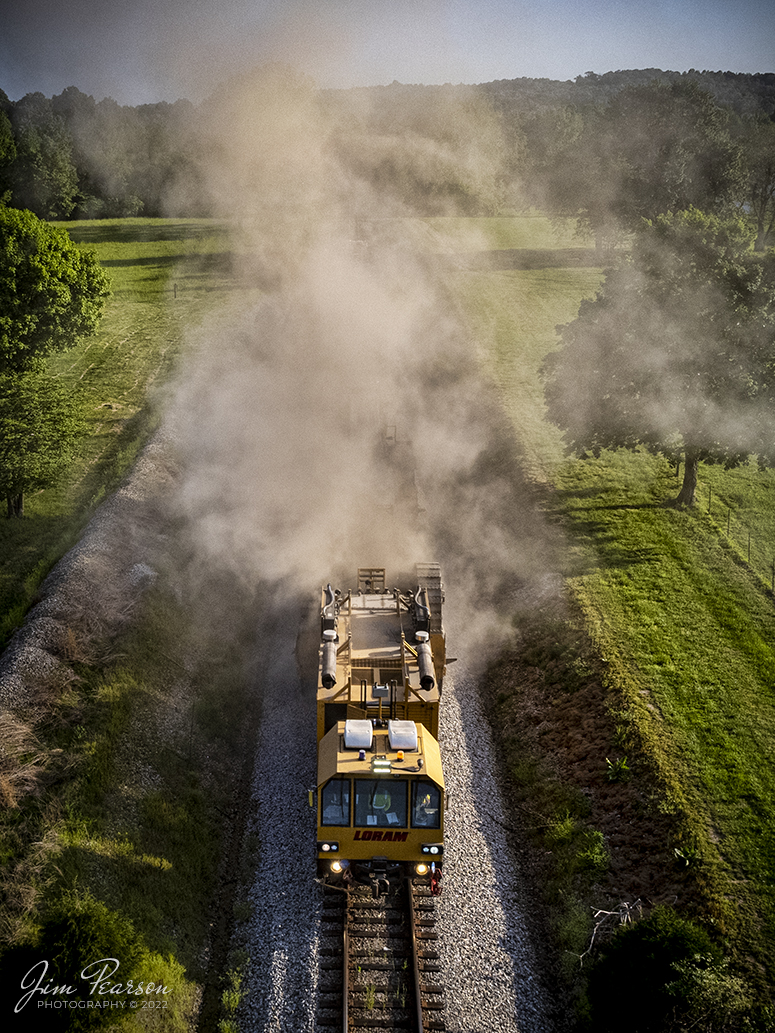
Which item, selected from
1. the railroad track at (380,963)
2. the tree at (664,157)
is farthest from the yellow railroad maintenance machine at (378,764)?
the tree at (664,157)

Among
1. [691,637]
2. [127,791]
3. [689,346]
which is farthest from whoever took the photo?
[689,346]

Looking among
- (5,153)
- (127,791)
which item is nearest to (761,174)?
(5,153)

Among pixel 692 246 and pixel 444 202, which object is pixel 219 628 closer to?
pixel 692 246

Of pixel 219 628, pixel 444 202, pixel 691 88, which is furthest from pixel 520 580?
pixel 691 88

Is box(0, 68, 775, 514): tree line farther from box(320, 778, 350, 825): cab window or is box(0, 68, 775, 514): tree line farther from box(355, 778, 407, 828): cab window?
box(355, 778, 407, 828): cab window

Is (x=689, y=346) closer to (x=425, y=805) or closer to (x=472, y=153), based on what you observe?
(x=425, y=805)
